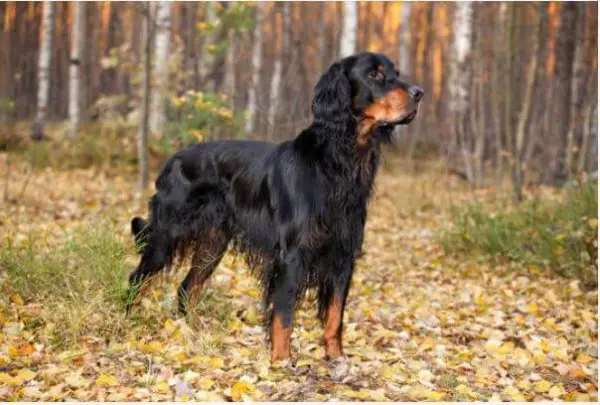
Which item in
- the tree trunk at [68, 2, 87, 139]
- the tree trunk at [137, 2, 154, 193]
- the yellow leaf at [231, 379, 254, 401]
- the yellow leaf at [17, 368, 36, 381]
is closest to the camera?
the yellow leaf at [231, 379, 254, 401]

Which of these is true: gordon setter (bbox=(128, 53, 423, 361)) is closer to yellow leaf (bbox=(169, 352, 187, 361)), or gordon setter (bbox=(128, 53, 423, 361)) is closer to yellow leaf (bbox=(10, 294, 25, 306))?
yellow leaf (bbox=(169, 352, 187, 361))

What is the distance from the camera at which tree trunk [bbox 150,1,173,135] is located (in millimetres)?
10938

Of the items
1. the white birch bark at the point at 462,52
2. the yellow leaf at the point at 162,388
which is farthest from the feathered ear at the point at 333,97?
the white birch bark at the point at 462,52

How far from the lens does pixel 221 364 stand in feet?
12.4

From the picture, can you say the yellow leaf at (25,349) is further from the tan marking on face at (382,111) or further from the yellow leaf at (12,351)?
the tan marking on face at (382,111)

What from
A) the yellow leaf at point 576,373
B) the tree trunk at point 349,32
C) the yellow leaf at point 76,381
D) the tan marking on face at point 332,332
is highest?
the tree trunk at point 349,32

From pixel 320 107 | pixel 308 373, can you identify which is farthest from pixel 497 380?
pixel 320 107

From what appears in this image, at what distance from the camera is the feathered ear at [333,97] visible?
12.2ft

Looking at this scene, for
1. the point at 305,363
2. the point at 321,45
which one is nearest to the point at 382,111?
the point at 305,363

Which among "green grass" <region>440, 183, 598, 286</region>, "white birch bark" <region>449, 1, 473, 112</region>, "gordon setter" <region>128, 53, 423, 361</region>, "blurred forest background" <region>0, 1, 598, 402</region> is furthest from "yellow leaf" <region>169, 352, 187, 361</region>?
"white birch bark" <region>449, 1, 473, 112</region>

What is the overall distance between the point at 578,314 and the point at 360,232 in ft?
8.12

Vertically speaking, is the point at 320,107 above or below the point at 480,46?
below

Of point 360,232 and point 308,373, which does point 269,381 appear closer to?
point 308,373

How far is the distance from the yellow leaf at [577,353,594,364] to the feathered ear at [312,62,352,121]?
222 cm
